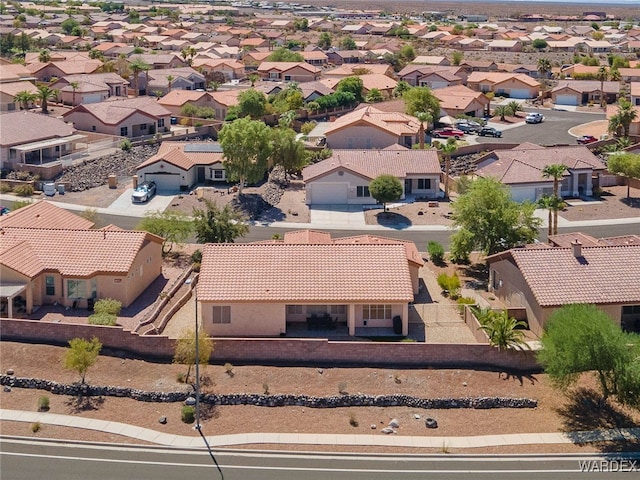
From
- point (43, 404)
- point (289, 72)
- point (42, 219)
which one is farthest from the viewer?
point (289, 72)

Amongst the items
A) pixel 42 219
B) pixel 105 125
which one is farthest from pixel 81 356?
pixel 105 125

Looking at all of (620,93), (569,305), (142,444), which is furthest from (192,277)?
(620,93)

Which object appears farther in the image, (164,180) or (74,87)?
(74,87)

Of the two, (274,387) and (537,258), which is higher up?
(537,258)

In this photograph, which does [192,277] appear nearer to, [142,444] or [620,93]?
[142,444]

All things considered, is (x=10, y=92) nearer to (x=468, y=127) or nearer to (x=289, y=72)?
(x=289, y=72)

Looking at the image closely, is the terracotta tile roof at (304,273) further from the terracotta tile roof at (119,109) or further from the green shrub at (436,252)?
the terracotta tile roof at (119,109)
